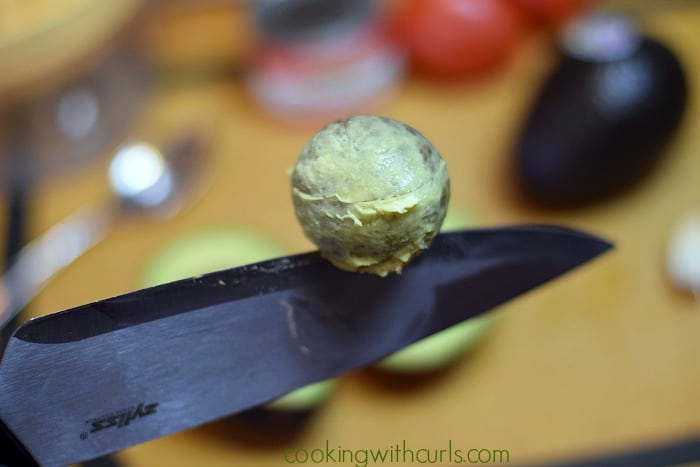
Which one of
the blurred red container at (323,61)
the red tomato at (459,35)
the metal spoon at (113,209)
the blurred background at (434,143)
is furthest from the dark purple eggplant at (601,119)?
the metal spoon at (113,209)

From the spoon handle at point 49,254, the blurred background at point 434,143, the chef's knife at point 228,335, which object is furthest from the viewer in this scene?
the spoon handle at point 49,254

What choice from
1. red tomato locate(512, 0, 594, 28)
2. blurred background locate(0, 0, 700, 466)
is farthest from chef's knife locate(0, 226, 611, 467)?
red tomato locate(512, 0, 594, 28)

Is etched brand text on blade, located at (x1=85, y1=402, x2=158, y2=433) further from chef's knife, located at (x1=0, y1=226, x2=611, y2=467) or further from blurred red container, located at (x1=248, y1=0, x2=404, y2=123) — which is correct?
blurred red container, located at (x1=248, y1=0, x2=404, y2=123)

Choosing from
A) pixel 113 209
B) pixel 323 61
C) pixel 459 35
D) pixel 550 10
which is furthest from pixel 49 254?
pixel 550 10

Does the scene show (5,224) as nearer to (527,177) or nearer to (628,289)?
(527,177)

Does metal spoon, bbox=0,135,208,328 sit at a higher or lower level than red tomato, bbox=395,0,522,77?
lower

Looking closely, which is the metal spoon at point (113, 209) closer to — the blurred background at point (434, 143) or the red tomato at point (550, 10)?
the blurred background at point (434, 143)
